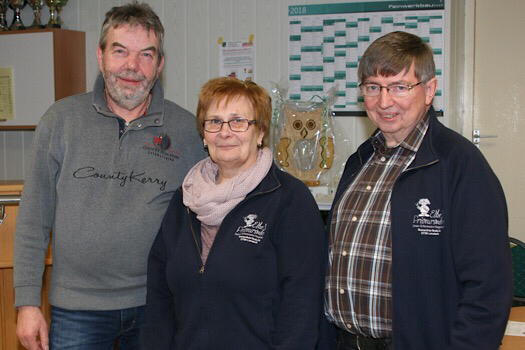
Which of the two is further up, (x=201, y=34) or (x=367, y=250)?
(x=201, y=34)

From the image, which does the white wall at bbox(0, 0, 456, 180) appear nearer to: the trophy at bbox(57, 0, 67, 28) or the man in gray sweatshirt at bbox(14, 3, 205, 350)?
the trophy at bbox(57, 0, 67, 28)

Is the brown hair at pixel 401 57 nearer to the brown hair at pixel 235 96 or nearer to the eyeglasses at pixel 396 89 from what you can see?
the eyeglasses at pixel 396 89

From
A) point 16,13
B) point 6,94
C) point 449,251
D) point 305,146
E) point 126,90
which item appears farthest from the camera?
point 16,13

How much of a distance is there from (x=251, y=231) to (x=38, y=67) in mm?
2702

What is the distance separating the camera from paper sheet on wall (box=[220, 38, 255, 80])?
380cm

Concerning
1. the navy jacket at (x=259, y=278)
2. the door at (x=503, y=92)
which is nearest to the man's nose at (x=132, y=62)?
the navy jacket at (x=259, y=278)

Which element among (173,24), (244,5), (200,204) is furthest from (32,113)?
(200,204)

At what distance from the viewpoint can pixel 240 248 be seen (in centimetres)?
167

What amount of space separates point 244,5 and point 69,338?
98.2 inches

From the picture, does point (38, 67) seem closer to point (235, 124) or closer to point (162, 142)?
point (162, 142)

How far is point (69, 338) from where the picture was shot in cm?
194

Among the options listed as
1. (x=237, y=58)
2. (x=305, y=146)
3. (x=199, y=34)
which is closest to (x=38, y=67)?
(x=199, y=34)

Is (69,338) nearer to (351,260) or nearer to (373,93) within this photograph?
(351,260)

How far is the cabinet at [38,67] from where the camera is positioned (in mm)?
3816
